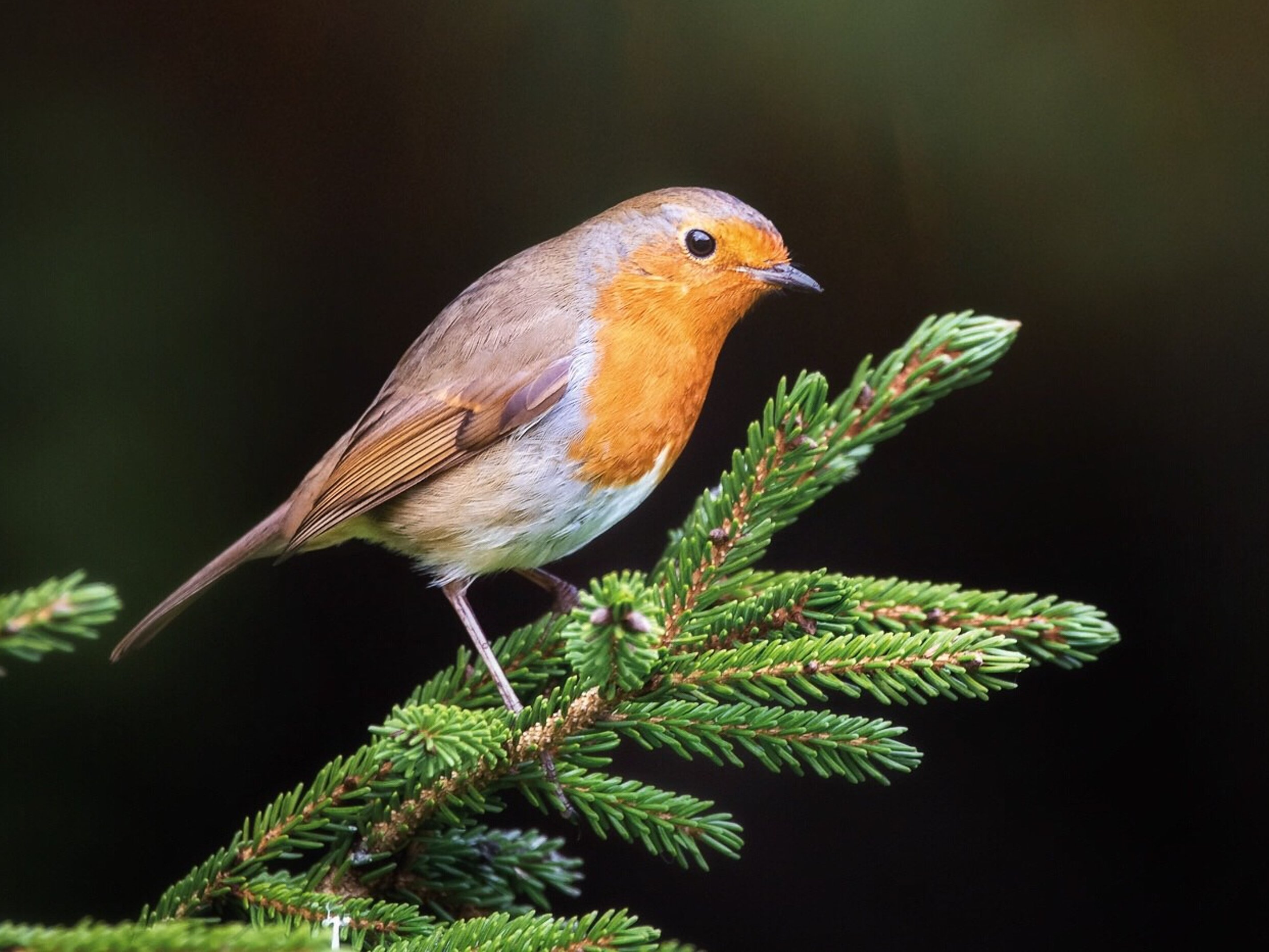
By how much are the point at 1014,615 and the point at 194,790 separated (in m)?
1.77

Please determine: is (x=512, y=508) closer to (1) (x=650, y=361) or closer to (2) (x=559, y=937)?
(1) (x=650, y=361)

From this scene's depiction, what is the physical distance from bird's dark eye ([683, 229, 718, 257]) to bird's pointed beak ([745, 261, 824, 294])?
0.07m

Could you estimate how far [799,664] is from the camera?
1.38 metres

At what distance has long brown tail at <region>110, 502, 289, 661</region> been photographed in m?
2.12

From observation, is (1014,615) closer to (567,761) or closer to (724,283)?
(567,761)

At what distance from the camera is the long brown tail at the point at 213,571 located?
2115 millimetres

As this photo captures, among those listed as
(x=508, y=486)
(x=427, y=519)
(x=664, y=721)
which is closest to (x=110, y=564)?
(x=427, y=519)

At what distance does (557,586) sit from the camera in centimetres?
251

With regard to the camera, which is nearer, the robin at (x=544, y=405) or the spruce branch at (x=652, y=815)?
the spruce branch at (x=652, y=815)

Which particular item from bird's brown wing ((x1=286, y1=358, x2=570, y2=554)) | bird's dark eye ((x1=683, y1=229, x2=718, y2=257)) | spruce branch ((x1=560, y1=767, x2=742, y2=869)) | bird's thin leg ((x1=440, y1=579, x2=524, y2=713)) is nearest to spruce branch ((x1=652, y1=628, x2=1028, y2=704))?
spruce branch ((x1=560, y1=767, x2=742, y2=869))

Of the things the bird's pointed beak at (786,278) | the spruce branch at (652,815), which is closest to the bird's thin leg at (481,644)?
the spruce branch at (652,815)

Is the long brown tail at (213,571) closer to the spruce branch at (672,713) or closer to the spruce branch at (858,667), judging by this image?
the spruce branch at (672,713)

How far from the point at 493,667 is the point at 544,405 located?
457mm

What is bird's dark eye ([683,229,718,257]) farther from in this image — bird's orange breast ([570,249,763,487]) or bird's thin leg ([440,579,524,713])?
bird's thin leg ([440,579,524,713])
